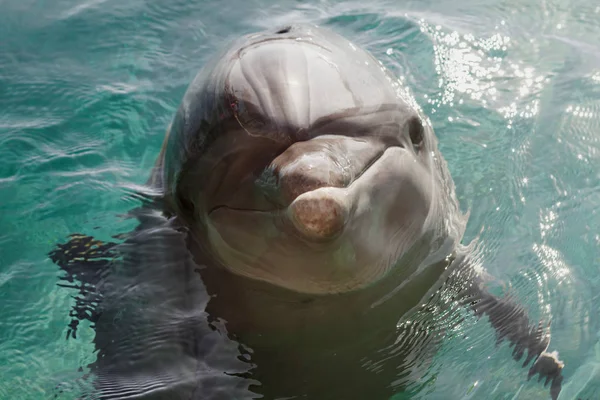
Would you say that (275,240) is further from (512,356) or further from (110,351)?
(512,356)

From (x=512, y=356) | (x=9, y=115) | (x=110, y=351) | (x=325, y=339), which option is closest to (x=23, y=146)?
(x=9, y=115)

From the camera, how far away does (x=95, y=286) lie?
4.21 metres

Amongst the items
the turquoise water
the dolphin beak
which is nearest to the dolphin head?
the dolphin beak

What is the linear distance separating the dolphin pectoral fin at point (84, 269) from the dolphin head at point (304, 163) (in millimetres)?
1042

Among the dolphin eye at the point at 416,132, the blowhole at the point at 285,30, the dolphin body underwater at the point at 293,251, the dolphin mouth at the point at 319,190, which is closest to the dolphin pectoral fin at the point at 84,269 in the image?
the dolphin body underwater at the point at 293,251

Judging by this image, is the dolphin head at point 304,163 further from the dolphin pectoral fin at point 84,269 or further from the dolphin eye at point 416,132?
the dolphin pectoral fin at point 84,269

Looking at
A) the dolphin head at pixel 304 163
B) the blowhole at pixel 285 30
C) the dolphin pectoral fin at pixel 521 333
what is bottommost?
the dolphin pectoral fin at pixel 521 333

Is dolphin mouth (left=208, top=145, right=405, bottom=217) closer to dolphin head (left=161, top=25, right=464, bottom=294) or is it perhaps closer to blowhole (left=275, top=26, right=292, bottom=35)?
dolphin head (left=161, top=25, right=464, bottom=294)

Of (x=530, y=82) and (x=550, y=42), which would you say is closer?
(x=530, y=82)

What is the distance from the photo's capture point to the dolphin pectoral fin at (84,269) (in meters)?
4.21

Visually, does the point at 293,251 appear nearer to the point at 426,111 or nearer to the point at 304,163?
the point at 304,163

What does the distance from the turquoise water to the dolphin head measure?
39.2 inches

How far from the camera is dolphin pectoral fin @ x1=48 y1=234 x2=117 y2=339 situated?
4.21 m

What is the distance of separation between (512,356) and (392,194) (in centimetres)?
139
